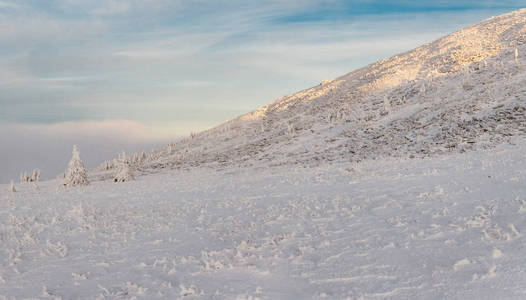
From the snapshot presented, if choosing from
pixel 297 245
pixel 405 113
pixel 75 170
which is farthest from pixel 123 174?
pixel 297 245

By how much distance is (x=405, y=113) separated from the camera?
42250 mm

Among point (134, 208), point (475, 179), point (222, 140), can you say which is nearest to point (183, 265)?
point (134, 208)

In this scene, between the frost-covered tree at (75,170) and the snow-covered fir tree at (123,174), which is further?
the snow-covered fir tree at (123,174)

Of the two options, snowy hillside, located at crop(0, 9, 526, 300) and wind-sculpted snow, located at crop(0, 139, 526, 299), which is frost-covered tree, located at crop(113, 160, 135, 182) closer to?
snowy hillside, located at crop(0, 9, 526, 300)

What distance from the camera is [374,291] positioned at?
7.04m

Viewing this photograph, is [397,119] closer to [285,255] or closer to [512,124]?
[512,124]

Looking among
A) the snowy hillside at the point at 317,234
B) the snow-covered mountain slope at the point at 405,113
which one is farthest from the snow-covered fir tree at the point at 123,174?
the snowy hillside at the point at 317,234

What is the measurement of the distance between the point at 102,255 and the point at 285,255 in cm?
463

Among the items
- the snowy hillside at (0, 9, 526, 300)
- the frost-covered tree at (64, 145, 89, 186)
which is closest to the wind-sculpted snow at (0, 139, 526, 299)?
the snowy hillside at (0, 9, 526, 300)

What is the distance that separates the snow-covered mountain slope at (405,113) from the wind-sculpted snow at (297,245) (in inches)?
534

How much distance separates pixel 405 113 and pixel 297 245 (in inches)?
1401

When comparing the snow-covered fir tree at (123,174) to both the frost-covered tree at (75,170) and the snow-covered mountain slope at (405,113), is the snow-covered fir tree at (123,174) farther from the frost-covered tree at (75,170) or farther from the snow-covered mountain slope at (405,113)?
the snow-covered mountain slope at (405,113)

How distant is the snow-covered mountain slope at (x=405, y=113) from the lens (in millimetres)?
30544

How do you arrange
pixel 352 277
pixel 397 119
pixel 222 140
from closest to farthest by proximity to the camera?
1. pixel 352 277
2. pixel 397 119
3. pixel 222 140
